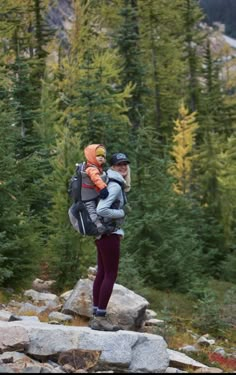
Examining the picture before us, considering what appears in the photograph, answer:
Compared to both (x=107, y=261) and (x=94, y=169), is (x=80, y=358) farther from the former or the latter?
(x=94, y=169)

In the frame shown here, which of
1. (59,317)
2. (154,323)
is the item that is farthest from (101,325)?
(154,323)

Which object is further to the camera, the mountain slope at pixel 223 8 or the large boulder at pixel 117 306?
A: the mountain slope at pixel 223 8

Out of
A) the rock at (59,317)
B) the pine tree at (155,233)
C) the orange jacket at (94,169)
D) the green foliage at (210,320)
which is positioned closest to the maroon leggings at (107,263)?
the orange jacket at (94,169)

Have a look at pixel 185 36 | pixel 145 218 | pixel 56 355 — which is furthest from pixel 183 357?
pixel 185 36

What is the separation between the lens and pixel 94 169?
7.54m

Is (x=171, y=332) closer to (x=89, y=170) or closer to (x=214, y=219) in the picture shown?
(x=89, y=170)

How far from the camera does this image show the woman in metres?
7.44

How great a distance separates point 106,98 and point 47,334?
16.9 metres

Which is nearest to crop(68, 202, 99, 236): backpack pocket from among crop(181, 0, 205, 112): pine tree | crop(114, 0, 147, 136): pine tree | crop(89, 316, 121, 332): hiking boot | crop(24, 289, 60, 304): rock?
crop(89, 316, 121, 332): hiking boot

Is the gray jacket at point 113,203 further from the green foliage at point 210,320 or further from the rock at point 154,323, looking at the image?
the green foliage at point 210,320

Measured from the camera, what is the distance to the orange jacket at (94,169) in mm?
7398

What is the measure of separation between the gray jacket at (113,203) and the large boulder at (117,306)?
7.34ft

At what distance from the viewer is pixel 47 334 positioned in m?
6.88

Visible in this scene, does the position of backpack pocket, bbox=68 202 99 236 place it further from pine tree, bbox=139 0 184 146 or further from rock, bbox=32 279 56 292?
pine tree, bbox=139 0 184 146
